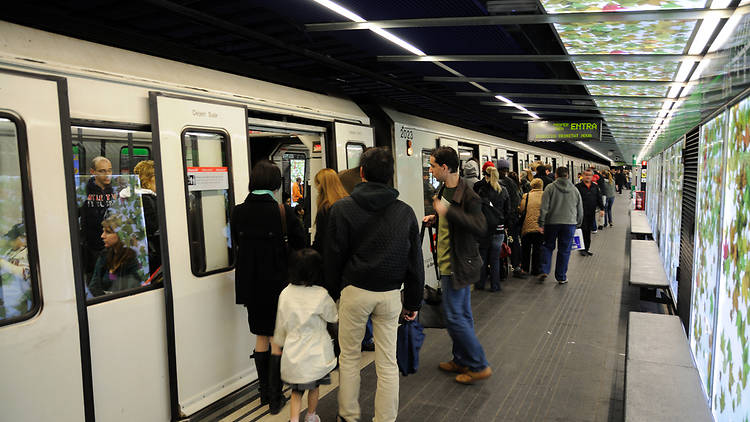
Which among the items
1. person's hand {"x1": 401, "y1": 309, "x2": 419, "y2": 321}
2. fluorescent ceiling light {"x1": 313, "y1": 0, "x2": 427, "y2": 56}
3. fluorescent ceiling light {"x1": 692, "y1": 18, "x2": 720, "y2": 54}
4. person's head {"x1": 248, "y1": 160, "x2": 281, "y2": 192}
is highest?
fluorescent ceiling light {"x1": 313, "y1": 0, "x2": 427, "y2": 56}

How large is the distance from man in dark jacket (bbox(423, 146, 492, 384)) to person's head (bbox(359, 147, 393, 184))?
2.21ft

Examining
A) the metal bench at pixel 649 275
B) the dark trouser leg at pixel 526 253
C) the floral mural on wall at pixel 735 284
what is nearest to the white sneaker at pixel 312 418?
the floral mural on wall at pixel 735 284

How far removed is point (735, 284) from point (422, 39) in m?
2.88

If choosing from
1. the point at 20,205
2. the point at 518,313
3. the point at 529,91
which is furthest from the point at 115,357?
the point at 529,91

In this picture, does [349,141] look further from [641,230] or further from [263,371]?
[641,230]

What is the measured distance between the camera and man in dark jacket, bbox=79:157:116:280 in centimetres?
273

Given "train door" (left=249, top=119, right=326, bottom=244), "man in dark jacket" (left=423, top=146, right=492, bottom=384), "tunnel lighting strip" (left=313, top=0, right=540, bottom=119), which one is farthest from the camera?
"train door" (left=249, top=119, right=326, bottom=244)

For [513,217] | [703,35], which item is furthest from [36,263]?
[513,217]

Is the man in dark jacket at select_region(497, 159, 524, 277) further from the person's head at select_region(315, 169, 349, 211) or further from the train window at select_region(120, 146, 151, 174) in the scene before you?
the train window at select_region(120, 146, 151, 174)

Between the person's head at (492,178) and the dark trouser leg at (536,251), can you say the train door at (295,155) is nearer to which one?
the person's head at (492,178)

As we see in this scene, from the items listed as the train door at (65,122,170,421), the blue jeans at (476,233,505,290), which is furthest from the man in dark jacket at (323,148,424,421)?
the blue jeans at (476,233,505,290)

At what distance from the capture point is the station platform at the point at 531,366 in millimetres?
3400

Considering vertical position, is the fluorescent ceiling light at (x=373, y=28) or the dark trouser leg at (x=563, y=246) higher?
the fluorescent ceiling light at (x=373, y=28)

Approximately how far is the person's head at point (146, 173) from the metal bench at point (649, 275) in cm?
472
